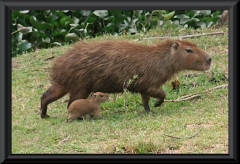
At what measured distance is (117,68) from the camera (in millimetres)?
7496

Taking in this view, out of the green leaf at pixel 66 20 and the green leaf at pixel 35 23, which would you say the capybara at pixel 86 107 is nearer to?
the green leaf at pixel 35 23

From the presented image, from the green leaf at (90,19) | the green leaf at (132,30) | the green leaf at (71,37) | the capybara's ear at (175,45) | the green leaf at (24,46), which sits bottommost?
the capybara's ear at (175,45)

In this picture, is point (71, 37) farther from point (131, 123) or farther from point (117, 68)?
point (131, 123)

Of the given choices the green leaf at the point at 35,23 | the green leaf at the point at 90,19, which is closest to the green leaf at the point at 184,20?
the green leaf at the point at 90,19

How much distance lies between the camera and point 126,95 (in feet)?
26.1

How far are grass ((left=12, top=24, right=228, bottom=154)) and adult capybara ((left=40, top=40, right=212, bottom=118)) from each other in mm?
279

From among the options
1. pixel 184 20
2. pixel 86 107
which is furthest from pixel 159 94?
pixel 184 20

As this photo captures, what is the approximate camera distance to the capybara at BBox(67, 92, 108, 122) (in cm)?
719
